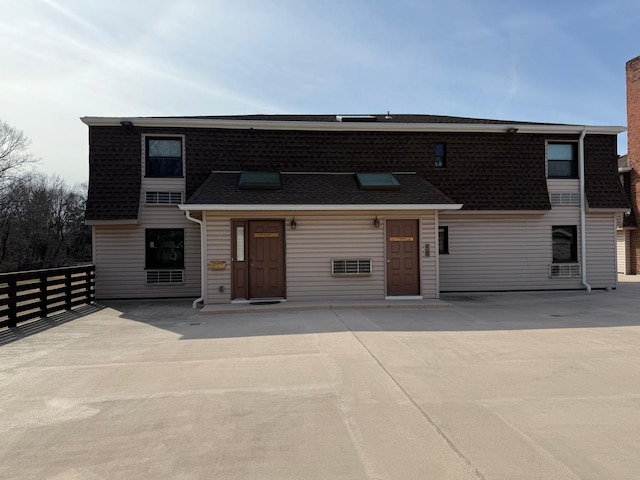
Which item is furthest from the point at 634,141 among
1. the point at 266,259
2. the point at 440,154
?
the point at 266,259

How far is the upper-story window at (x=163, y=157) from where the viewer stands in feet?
43.1

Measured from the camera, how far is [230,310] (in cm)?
1013

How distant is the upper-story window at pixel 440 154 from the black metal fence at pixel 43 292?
35.9 feet

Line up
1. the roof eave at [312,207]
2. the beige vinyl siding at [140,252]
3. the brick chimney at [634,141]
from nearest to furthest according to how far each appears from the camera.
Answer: the roof eave at [312,207] → the beige vinyl siding at [140,252] → the brick chimney at [634,141]

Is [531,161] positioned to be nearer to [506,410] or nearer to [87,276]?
[506,410]

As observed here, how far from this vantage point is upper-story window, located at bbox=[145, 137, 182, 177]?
1313cm

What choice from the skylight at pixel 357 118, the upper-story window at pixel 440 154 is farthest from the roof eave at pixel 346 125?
the skylight at pixel 357 118

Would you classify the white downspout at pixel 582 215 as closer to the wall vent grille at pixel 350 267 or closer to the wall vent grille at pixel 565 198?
the wall vent grille at pixel 565 198

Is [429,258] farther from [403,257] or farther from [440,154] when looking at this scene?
[440,154]

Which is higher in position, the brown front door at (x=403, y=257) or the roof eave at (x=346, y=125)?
the roof eave at (x=346, y=125)

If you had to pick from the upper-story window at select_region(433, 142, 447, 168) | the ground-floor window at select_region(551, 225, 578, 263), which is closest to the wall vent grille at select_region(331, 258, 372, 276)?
the upper-story window at select_region(433, 142, 447, 168)

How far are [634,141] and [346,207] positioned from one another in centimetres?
1780

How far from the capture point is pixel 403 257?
Answer: 11820mm

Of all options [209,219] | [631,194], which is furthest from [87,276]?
[631,194]
